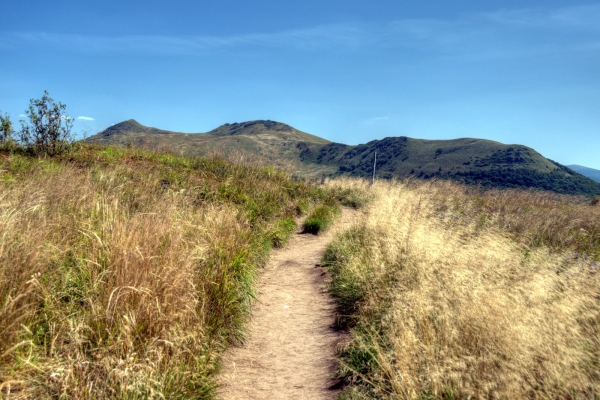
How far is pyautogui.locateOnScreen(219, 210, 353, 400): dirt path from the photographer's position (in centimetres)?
399

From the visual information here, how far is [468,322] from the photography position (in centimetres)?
356

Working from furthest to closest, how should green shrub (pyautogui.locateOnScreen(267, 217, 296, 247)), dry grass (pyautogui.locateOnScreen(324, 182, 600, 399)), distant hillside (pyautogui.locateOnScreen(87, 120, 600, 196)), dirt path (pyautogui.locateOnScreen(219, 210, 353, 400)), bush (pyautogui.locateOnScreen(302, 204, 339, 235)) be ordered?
distant hillside (pyautogui.locateOnScreen(87, 120, 600, 196)) → bush (pyautogui.locateOnScreen(302, 204, 339, 235)) → green shrub (pyautogui.locateOnScreen(267, 217, 296, 247)) → dirt path (pyautogui.locateOnScreen(219, 210, 353, 400)) → dry grass (pyautogui.locateOnScreen(324, 182, 600, 399))

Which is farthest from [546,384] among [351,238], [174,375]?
[351,238]

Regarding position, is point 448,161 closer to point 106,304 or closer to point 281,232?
point 281,232

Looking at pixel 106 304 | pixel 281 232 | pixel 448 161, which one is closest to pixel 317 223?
pixel 281 232

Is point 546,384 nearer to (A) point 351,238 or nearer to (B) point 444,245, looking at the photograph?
(B) point 444,245

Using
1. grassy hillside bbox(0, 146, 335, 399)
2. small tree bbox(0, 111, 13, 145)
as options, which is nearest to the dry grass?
grassy hillside bbox(0, 146, 335, 399)

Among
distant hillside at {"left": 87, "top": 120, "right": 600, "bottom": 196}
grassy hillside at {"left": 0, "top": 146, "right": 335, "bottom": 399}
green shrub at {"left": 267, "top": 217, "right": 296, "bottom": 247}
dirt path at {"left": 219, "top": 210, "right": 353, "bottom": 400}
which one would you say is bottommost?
dirt path at {"left": 219, "top": 210, "right": 353, "bottom": 400}

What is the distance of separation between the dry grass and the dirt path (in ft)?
1.10

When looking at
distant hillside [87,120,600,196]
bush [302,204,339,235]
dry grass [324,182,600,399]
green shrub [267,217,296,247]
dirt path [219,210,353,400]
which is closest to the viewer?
dry grass [324,182,600,399]

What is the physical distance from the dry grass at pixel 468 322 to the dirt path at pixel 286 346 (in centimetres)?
33

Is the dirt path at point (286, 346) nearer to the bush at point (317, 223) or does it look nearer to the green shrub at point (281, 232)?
the green shrub at point (281, 232)

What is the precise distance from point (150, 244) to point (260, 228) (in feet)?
18.6

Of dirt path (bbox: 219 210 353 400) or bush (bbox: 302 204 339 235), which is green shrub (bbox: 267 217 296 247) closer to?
bush (bbox: 302 204 339 235)
